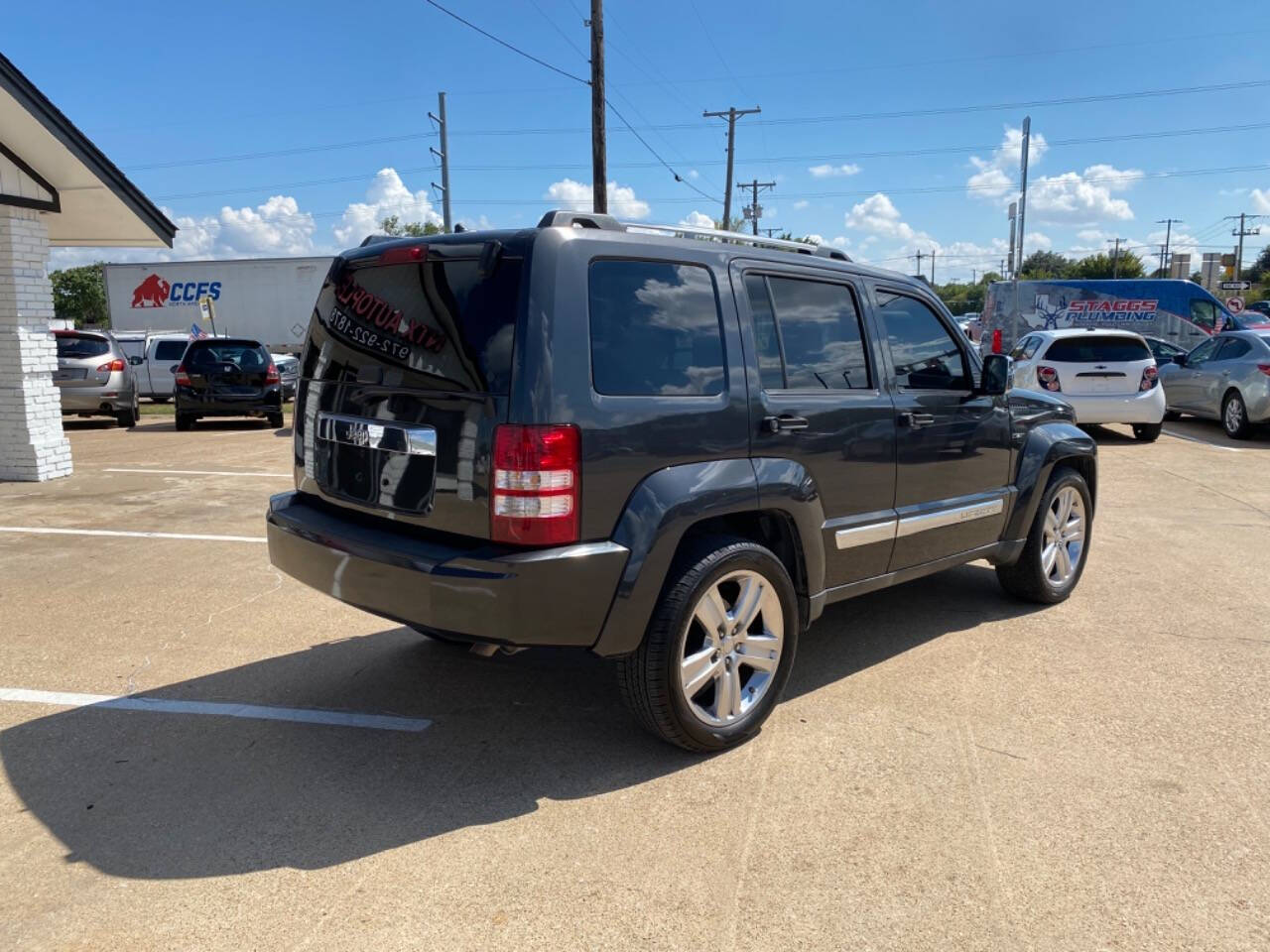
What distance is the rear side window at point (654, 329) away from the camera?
336 cm

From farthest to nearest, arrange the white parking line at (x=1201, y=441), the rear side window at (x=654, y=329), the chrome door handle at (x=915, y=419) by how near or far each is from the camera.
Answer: the white parking line at (x=1201, y=441), the chrome door handle at (x=915, y=419), the rear side window at (x=654, y=329)

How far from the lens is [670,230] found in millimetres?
3793

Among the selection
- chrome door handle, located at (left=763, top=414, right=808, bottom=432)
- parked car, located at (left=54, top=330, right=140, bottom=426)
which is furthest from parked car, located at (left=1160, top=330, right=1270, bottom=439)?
parked car, located at (left=54, top=330, right=140, bottom=426)

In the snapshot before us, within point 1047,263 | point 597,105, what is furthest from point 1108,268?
point 597,105

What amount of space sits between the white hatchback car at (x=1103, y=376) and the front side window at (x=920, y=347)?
362 inches

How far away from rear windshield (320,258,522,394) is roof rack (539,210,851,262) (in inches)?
10.9

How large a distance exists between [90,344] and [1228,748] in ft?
52.5

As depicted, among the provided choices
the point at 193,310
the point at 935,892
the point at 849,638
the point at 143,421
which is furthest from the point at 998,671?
the point at 193,310

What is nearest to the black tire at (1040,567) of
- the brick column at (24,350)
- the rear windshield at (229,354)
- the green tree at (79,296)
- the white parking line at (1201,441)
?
the white parking line at (1201,441)

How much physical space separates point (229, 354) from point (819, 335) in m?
13.7

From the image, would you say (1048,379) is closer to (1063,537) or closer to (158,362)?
(1063,537)

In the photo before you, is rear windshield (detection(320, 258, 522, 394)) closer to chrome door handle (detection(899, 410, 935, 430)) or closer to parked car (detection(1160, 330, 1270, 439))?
chrome door handle (detection(899, 410, 935, 430))

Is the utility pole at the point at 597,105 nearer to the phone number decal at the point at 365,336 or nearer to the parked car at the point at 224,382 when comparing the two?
the parked car at the point at 224,382

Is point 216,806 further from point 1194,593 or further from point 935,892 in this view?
point 1194,593
